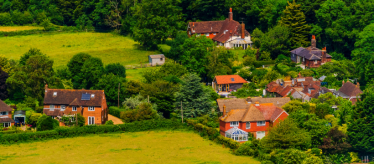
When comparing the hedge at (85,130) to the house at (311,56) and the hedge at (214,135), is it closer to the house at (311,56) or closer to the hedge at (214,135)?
the hedge at (214,135)

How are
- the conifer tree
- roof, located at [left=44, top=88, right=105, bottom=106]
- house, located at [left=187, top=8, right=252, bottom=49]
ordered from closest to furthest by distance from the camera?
roof, located at [left=44, top=88, right=105, bottom=106]
the conifer tree
house, located at [left=187, top=8, right=252, bottom=49]

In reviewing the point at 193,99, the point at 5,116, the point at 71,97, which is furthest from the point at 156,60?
the point at 5,116

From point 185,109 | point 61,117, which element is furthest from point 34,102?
point 185,109

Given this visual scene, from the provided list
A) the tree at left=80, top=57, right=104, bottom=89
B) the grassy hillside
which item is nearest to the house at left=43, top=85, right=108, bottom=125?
the tree at left=80, top=57, right=104, bottom=89

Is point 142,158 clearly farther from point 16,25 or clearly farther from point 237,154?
point 16,25

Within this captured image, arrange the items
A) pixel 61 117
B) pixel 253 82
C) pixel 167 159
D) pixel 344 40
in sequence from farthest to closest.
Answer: pixel 344 40 → pixel 253 82 → pixel 61 117 → pixel 167 159

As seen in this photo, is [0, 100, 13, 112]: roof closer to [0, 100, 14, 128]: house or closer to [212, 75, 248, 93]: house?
[0, 100, 14, 128]: house
